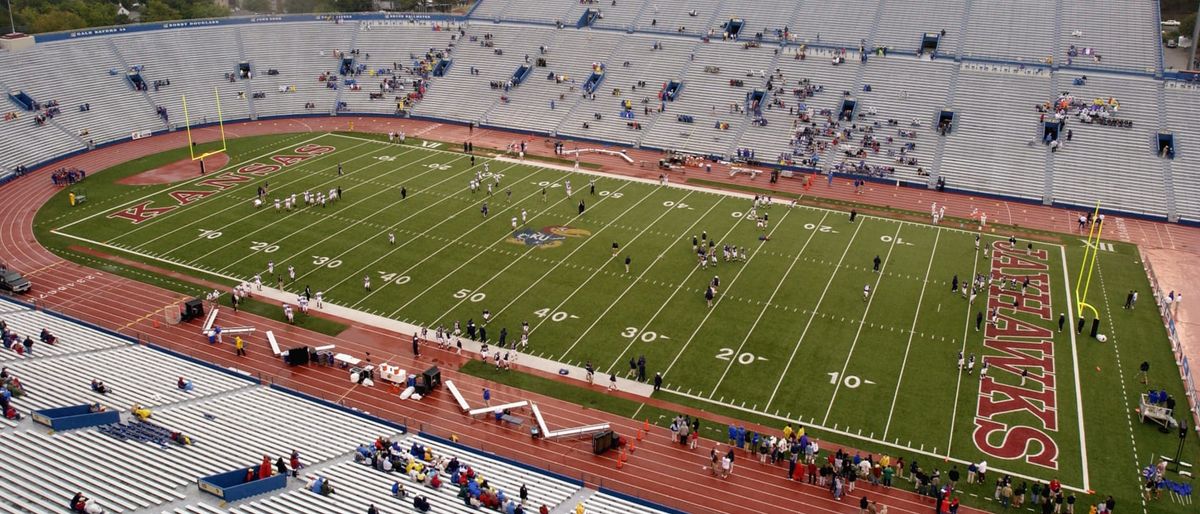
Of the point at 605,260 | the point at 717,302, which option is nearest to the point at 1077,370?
the point at 717,302

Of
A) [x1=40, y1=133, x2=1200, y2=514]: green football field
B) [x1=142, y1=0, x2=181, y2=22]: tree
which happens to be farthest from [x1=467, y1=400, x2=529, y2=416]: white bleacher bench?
[x1=142, y1=0, x2=181, y2=22]: tree

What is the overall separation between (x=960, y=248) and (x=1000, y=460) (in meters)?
20.9

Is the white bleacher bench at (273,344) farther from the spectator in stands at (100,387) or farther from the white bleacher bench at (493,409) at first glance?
the white bleacher bench at (493,409)

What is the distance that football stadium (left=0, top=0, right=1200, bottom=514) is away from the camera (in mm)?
26438

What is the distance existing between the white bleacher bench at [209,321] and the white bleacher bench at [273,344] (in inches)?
88.3

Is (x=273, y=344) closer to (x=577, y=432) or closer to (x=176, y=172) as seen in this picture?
(x=577, y=432)

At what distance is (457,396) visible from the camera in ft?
103

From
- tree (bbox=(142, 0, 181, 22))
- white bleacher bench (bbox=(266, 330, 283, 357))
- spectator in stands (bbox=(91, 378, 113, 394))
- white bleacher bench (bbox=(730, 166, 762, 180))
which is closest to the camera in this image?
spectator in stands (bbox=(91, 378, 113, 394))

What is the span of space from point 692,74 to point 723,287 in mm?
36973

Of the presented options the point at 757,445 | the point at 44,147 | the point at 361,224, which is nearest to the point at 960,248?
the point at 757,445

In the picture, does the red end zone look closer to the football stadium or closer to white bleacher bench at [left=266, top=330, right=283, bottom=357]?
the football stadium

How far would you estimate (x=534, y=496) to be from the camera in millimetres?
23672

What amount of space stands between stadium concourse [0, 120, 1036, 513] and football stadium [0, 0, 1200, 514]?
141mm

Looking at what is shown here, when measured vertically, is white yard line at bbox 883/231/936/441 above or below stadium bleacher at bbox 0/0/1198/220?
below
